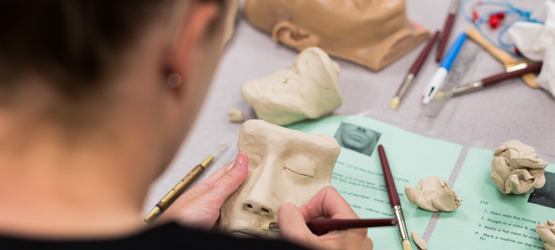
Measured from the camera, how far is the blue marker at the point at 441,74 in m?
1.08

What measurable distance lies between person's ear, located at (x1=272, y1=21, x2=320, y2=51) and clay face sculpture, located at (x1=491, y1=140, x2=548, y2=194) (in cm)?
61

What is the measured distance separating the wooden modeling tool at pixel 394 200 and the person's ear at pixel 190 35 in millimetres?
554

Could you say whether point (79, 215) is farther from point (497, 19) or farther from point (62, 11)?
point (497, 19)

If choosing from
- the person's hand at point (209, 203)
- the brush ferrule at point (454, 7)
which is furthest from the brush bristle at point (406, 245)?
the brush ferrule at point (454, 7)

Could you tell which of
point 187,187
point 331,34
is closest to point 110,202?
point 187,187

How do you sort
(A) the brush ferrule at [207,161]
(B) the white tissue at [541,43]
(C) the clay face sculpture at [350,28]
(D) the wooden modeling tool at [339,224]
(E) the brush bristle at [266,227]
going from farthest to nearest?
(C) the clay face sculpture at [350,28], (B) the white tissue at [541,43], (A) the brush ferrule at [207,161], (E) the brush bristle at [266,227], (D) the wooden modeling tool at [339,224]

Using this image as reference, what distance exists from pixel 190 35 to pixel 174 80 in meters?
0.05

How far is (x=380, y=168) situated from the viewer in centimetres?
93

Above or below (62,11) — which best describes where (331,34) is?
below

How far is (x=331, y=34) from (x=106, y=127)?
0.92 meters

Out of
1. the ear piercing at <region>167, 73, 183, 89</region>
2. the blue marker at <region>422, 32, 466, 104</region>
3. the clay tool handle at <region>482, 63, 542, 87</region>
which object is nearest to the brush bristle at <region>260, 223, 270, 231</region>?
the ear piercing at <region>167, 73, 183, 89</region>

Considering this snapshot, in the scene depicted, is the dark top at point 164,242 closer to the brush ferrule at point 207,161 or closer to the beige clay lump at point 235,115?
the brush ferrule at point 207,161

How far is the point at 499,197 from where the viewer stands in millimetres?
850

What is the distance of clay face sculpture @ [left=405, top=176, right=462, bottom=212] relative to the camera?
2.64ft
